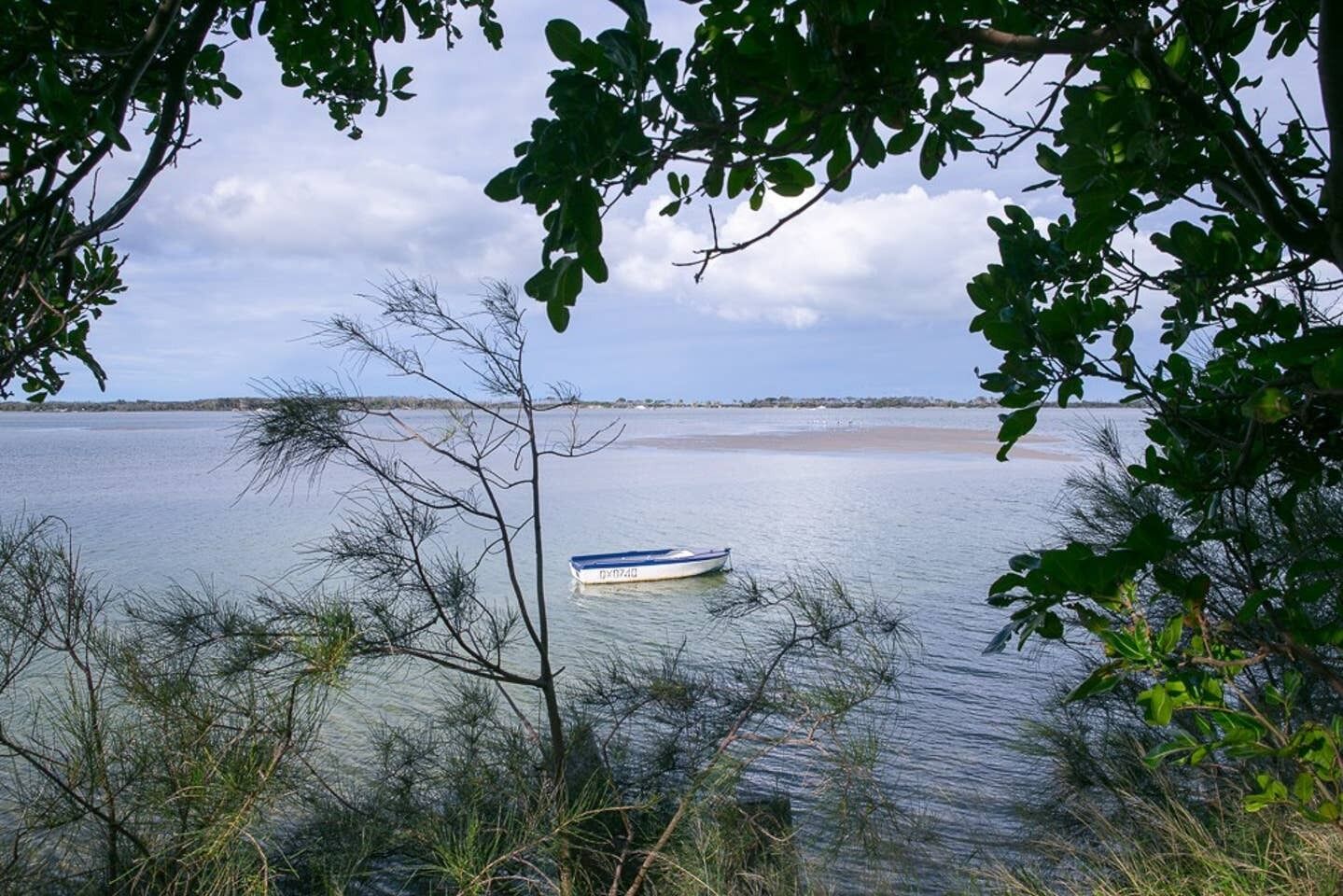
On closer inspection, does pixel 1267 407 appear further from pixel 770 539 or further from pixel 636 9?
pixel 770 539

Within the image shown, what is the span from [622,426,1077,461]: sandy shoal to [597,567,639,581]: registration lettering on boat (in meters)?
22.1

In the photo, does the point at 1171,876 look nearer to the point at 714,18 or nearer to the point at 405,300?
the point at 714,18

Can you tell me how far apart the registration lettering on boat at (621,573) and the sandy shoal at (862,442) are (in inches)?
871

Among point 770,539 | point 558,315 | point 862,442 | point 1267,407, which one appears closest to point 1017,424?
point 1267,407

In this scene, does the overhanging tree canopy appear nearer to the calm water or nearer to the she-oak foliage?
the she-oak foliage

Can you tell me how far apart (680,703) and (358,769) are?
1801mm

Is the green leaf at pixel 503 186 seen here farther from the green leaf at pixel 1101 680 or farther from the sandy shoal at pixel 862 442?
the sandy shoal at pixel 862 442

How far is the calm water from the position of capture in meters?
6.58

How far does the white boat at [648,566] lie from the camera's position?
12.6 meters

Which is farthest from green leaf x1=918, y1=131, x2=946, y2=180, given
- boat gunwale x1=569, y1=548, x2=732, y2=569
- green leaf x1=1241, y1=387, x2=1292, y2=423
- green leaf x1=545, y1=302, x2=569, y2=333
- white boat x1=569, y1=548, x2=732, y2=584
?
boat gunwale x1=569, y1=548, x2=732, y2=569

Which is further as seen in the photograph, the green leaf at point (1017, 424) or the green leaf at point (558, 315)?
the green leaf at point (1017, 424)

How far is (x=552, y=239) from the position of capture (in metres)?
0.87

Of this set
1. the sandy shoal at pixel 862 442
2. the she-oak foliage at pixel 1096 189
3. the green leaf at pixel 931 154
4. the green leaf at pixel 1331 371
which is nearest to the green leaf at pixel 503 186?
the she-oak foliage at pixel 1096 189

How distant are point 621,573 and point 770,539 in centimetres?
390
